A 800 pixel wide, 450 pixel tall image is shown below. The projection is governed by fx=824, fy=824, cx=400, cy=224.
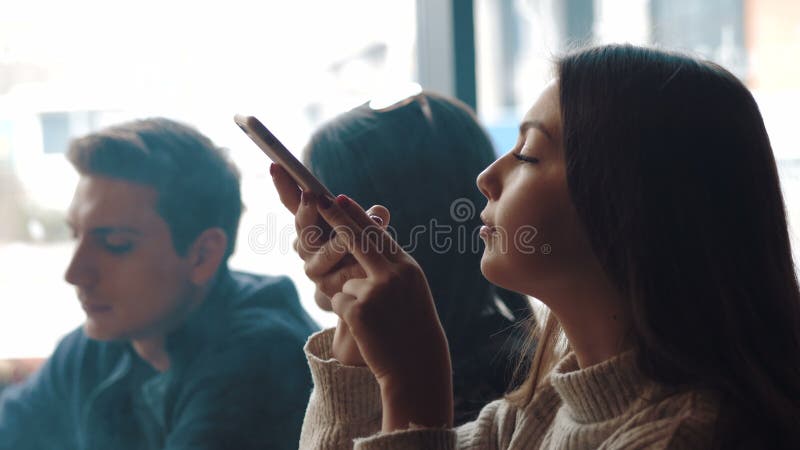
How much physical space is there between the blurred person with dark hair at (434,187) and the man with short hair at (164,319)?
0.57 feet

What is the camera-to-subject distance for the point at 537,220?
755 mm

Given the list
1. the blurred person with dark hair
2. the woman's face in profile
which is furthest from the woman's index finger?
the blurred person with dark hair

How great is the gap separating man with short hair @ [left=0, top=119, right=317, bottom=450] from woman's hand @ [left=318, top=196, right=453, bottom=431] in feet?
1.15

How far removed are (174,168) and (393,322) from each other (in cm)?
51

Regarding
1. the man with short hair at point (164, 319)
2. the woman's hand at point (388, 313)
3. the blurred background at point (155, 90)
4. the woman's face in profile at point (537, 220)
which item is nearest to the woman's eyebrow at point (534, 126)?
the woman's face in profile at point (537, 220)

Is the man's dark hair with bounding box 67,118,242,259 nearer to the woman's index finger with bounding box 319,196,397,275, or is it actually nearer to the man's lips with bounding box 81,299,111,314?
the man's lips with bounding box 81,299,111,314

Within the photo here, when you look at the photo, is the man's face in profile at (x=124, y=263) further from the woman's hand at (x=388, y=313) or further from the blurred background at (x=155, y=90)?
the woman's hand at (x=388, y=313)

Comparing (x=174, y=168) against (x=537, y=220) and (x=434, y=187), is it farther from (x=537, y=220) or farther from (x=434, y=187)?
(x=537, y=220)

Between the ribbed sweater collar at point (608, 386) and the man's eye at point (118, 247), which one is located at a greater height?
the man's eye at point (118, 247)

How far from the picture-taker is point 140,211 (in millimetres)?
1129

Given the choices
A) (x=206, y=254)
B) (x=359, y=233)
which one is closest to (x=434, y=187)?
(x=206, y=254)

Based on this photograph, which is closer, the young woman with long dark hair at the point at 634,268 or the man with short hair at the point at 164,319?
the young woman with long dark hair at the point at 634,268

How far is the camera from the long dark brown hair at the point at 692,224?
715mm

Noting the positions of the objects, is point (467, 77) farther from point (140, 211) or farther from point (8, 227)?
point (8, 227)
